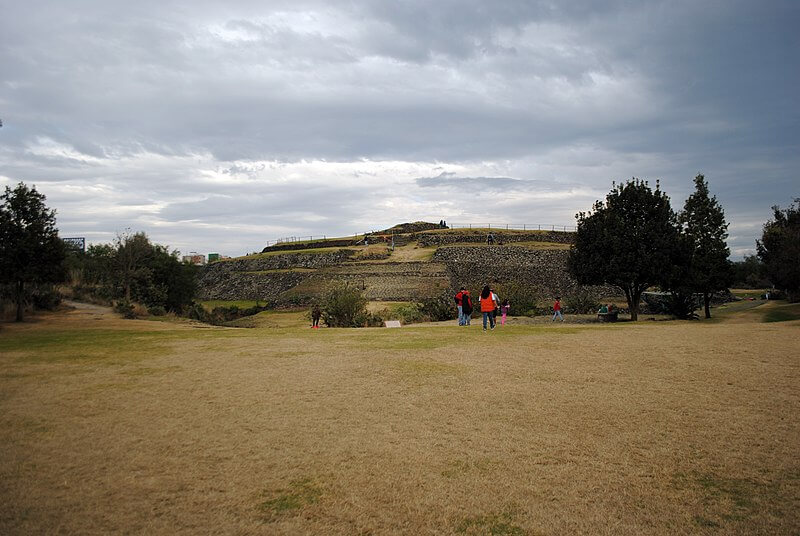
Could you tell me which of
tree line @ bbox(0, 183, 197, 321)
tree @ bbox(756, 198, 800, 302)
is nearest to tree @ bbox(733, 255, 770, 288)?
tree @ bbox(756, 198, 800, 302)

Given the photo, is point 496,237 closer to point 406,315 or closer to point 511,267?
point 511,267

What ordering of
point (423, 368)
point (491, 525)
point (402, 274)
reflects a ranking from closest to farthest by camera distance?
1. point (491, 525)
2. point (423, 368)
3. point (402, 274)

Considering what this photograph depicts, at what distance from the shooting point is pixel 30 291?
2920 centimetres

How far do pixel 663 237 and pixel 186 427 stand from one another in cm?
2853

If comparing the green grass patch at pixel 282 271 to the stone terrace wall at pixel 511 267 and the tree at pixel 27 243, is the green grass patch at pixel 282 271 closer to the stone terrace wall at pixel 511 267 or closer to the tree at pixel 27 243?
the stone terrace wall at pixel 511 267

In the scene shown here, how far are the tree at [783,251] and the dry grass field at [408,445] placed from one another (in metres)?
22.5

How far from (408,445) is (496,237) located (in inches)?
2411

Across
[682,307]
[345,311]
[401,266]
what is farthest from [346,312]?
[401,266]

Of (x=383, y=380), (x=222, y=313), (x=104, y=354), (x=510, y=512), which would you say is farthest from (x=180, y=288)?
(x=510, y=512)

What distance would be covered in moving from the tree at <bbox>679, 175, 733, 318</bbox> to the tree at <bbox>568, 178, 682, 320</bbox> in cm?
240

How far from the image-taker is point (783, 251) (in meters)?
31.6

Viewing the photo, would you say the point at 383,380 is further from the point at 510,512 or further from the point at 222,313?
the point at 222,313

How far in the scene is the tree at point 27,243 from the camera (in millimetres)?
22219

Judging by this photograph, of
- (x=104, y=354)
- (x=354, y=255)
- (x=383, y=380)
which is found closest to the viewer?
(x=383, y=380)
